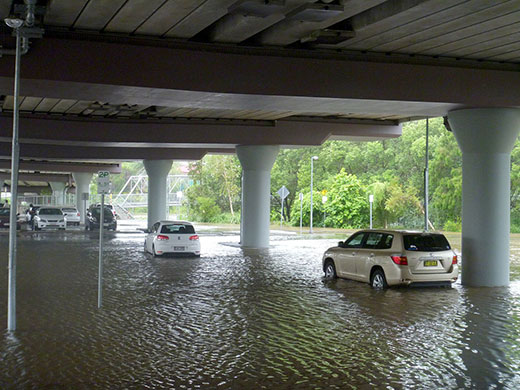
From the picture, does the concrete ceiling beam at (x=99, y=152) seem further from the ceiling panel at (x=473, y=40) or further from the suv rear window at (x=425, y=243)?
the ceiling panel at (x=473, y=40)

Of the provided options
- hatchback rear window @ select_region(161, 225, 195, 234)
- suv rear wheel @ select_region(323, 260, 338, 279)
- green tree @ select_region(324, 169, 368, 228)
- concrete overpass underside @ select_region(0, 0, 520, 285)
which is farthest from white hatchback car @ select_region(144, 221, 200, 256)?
green tree @ select_region(324, 169, 368, 228)

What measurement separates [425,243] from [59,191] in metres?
72.6

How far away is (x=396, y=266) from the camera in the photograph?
16922 millimetres

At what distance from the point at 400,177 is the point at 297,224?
554 inches

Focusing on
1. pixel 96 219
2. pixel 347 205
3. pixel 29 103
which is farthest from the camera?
pixel 347 205

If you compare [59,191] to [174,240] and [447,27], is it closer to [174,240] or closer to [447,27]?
[174,240]

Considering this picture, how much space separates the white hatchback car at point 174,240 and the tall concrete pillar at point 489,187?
11.9 meters

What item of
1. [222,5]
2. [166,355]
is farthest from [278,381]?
[222,5]

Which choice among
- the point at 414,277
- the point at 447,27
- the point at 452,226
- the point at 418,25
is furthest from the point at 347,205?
the point at 418,25

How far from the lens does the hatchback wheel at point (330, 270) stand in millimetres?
19641

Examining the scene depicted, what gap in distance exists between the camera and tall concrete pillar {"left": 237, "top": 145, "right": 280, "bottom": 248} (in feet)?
105

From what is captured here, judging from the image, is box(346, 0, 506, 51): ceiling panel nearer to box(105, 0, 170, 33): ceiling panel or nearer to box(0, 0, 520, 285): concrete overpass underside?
box(0, 0, 520, 285): concrete overpass underside

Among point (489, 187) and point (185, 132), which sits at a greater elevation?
point (185, 132)

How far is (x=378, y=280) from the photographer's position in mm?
17578
